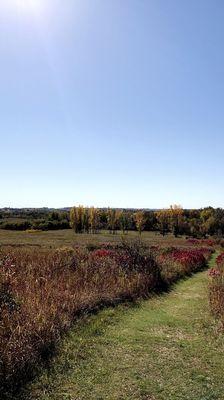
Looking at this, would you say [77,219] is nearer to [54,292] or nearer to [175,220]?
[175,220]

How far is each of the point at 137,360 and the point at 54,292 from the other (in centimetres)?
321

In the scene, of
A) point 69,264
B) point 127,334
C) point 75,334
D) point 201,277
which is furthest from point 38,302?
point 201,277

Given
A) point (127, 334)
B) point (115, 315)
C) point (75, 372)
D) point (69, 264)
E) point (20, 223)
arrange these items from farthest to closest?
point (20, 223)
point (69, 264)
point (115, 315)
point (127, 334)
point (75, 372)

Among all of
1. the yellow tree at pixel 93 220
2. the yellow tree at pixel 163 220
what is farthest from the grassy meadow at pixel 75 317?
the yellow tree at pixel 163 220

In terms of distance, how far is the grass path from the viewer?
18.7ft

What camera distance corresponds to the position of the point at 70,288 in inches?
422

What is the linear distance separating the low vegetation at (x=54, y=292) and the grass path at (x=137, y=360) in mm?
371

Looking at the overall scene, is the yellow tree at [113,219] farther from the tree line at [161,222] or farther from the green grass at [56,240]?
the green grass at [56,240]

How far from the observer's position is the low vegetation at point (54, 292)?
6.32 m

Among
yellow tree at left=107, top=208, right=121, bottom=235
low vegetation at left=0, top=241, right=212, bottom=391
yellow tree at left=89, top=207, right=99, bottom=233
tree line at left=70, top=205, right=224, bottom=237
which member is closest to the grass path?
low vegetation at left=0, top=241, right=212, bottom=391

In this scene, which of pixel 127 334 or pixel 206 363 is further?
pixel 127 334

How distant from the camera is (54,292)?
961 cm

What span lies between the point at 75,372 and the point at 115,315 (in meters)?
3.67

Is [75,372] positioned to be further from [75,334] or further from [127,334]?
[127,334]
